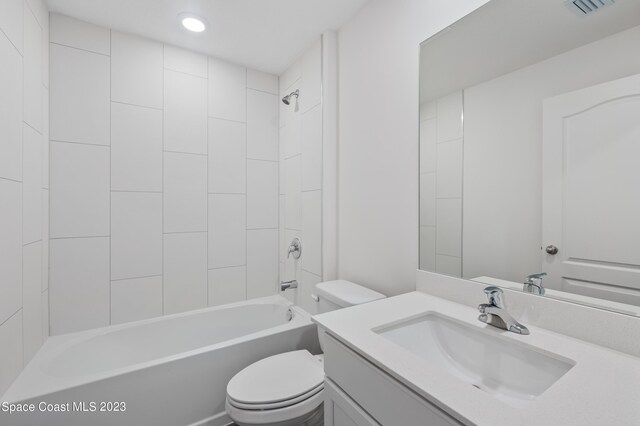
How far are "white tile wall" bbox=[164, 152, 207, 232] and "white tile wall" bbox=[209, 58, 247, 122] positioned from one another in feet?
1.38

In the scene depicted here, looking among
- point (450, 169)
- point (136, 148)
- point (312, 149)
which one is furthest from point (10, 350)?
point (450, 169)

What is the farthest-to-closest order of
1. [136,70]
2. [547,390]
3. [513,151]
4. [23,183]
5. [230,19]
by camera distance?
[136,70] → [230,19] → [23,183] → [513,151] → [547,390]

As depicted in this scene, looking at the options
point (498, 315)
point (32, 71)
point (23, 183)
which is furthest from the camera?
point (32, 71)

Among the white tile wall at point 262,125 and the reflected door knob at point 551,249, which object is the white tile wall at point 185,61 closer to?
the white tile wall at point 262,125

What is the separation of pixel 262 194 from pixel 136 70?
1.24 metres

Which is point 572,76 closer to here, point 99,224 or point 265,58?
point 265,58

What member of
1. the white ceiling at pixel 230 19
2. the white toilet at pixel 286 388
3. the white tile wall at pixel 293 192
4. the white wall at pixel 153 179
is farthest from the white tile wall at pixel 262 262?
the white ceiling at pixel 230 19

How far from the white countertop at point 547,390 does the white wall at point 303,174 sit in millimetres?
1135

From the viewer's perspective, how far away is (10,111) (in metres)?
1.19

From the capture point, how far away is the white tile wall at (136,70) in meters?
1.86

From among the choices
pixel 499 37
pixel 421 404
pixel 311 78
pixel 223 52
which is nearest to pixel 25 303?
pixel 421 404

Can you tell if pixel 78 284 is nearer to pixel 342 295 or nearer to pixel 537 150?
pixel 342 295

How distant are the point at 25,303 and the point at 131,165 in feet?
3.16

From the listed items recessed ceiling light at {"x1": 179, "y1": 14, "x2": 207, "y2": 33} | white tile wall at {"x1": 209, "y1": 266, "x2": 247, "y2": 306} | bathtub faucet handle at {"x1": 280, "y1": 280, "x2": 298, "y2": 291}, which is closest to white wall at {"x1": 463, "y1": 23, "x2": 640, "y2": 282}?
bathtub faucet handle at {"x1": 280, "y1": 280, "x2": 298, "y2": 291}
